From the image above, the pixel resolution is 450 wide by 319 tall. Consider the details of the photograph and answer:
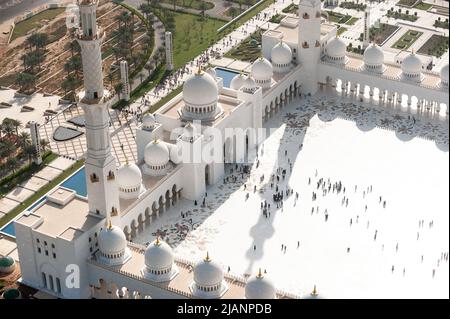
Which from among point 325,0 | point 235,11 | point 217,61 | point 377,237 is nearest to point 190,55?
point 217,61

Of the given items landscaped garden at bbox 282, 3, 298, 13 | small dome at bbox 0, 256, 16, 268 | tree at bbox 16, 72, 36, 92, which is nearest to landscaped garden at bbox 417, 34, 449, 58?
landscaped garden at bbox 282, 3, 298, 13

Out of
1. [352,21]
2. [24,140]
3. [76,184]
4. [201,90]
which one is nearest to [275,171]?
[201,90]

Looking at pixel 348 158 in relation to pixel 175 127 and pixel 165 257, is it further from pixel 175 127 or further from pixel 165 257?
pixel 165 257

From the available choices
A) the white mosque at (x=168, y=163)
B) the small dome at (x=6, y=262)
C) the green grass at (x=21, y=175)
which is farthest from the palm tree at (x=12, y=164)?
the small dome at (x=6, y=262)

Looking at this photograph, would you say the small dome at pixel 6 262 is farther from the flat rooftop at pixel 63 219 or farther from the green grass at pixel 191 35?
the green grass at pixel 191 35

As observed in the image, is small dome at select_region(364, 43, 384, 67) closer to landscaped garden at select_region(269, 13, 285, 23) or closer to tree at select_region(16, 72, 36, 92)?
landscaped garden at select_region(269, 13, 285, 23)

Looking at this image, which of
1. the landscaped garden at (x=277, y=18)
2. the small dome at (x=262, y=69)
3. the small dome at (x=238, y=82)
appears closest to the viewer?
the small dome at (x=238, y=82)

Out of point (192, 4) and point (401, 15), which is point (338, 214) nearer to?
point (401, 15)
